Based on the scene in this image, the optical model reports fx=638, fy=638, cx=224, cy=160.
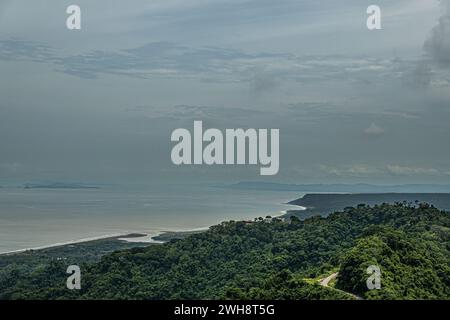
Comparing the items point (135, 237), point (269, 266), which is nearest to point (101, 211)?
point (135, 237)

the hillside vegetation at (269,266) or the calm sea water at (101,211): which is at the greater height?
the calm sea water at (101,211)

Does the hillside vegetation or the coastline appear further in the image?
the coastline

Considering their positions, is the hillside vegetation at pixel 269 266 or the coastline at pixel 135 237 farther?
the coastline at pixel 135 237

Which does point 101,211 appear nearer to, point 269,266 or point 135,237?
point 135,237

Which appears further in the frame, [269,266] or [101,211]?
[269,266]

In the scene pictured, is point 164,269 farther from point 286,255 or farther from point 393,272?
point 393,272

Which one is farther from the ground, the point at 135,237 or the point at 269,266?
the point at 135,237

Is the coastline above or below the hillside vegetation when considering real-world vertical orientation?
above
